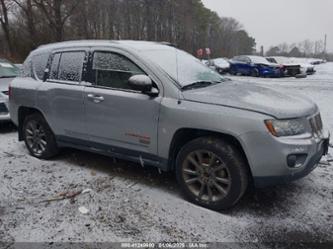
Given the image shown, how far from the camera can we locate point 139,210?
3.34 m

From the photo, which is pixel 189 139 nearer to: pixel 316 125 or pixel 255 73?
pixel 316 125

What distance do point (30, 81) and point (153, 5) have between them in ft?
122

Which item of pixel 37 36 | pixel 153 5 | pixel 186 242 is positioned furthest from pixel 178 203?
pixel 153 5

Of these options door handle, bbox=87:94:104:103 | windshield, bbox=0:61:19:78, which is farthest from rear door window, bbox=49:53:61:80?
windshield, bbox=0:61:19:78

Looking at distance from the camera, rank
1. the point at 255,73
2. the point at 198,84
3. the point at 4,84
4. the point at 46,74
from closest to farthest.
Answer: the point at 198,84
the point at 46,74
the point at 4,84
the point at 255,73

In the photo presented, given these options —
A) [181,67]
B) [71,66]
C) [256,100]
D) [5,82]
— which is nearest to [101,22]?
[5,82]

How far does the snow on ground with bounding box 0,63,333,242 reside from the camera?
292 cm

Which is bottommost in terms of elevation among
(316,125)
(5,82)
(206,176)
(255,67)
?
(206,176)

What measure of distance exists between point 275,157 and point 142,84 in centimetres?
157

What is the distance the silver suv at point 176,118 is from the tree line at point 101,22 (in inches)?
855

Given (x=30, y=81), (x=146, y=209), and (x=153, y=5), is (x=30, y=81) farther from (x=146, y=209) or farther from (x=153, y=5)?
(x=153, y=5)

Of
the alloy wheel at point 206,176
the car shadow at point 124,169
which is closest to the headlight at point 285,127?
the alloy wheel at point 206,176

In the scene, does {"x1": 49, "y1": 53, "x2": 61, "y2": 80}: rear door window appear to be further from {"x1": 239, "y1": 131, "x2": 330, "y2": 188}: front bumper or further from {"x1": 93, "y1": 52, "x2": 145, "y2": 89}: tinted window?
{"x1": 239, "y1": 131, "x2": 330, "y2": 188}: front bumper

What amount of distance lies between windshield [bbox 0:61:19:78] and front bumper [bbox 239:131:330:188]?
6.76 meters
